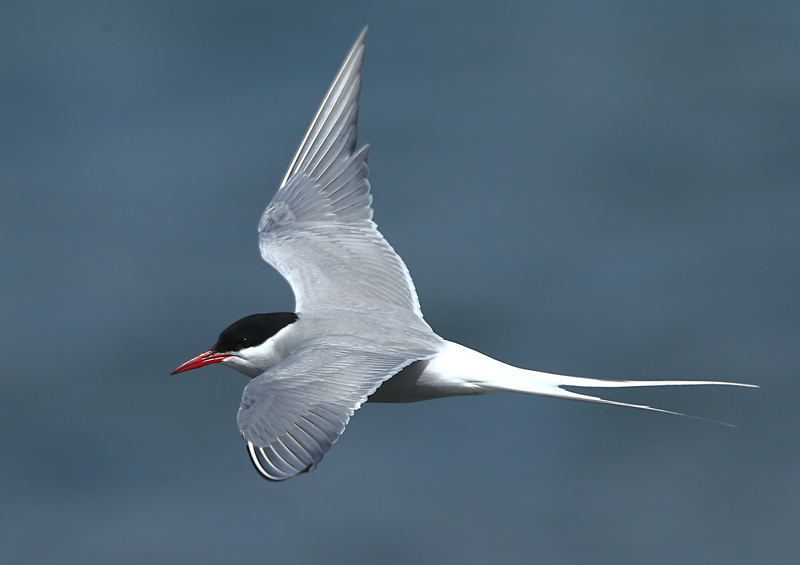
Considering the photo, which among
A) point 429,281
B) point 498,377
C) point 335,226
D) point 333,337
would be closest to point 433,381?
point 498,377

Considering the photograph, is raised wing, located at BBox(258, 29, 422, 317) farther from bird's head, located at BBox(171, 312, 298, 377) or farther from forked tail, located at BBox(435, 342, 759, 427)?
forked tail, located at BBox(435, 342, 759, 427)

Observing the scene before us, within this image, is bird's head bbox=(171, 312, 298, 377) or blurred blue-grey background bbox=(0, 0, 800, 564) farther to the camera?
blurred blue-grey background bbox=(0, 0, 800, 564)

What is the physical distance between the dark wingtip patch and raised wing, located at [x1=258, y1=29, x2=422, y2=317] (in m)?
0.44

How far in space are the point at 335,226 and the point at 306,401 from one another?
246cm

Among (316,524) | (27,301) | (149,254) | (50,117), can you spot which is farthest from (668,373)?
(50,117)

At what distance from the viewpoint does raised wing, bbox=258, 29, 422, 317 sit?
862 centimetres

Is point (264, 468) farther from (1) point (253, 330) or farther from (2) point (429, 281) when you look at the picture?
(2) point (429, 281)

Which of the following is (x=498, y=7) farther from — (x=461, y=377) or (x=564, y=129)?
(x=461, y=377)

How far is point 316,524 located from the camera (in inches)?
520

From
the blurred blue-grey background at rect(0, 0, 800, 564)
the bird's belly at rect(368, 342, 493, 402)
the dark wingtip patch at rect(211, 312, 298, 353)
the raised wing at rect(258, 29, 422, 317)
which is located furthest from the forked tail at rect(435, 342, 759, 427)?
the blurred blue-grey background at rect(0, 0, 800, 564)

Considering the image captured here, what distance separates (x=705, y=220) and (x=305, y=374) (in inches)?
379

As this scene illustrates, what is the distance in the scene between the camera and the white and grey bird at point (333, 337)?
687 centimetres

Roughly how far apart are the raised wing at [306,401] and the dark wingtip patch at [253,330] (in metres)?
0.44

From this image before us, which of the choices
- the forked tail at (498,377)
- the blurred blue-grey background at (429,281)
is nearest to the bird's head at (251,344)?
the forked tail at (498,377)
